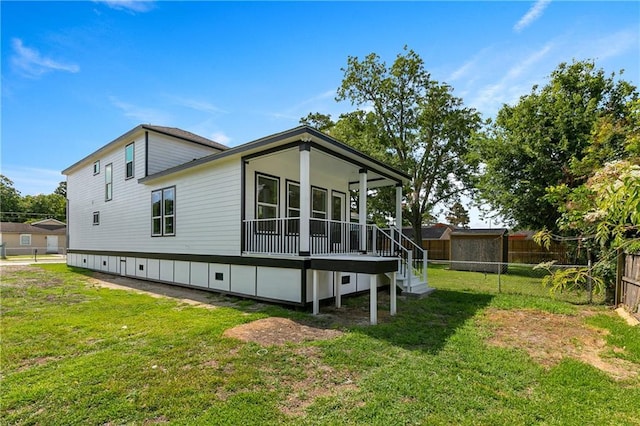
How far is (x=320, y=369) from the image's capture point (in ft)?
13.2

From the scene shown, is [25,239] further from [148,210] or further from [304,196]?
[304,196]

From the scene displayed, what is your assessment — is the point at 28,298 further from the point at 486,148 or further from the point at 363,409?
the point at 486,148

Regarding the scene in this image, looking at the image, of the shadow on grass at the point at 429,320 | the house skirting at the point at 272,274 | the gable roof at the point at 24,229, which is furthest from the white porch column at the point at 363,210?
the gable roof at the point at 24,229

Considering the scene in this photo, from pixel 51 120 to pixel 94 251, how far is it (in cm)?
616

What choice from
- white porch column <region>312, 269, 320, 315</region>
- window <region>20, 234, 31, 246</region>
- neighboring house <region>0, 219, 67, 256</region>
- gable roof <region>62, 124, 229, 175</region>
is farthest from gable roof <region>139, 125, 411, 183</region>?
window <region>20, 234, 31, 246</region>

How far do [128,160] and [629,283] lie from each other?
633 inches

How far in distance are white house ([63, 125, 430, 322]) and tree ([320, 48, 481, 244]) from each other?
1006cm

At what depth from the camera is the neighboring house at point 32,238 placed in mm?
33125

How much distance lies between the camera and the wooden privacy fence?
21.6 feet

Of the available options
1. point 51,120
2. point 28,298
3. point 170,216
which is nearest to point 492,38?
point 170,216

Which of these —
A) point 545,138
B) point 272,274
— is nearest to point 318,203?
point 272,274

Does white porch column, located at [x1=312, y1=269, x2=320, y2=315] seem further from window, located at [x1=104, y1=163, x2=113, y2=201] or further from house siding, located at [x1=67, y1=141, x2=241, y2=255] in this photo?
window, located at [x1=104, y1=163, x2=113, y2=201]

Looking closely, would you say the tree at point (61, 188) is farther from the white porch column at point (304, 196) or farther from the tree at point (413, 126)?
the white porch column at point (304, 196)

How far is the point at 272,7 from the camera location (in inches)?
325
